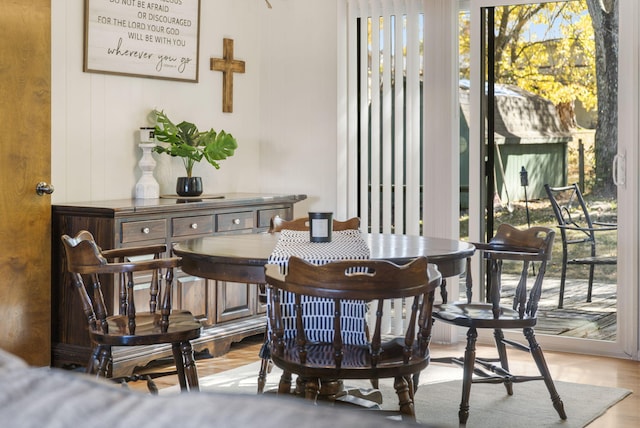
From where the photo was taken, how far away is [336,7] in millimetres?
5859

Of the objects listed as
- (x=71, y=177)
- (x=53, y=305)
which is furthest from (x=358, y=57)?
(x=53, y=305)

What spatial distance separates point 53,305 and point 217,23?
7.23 feet

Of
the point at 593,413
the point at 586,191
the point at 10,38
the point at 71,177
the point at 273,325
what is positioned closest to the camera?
the point at 273,325

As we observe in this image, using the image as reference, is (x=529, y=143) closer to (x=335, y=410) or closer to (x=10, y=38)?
(x=10, y=38)

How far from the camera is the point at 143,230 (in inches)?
181

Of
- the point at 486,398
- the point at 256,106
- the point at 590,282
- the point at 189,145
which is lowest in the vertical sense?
the point at 486,398

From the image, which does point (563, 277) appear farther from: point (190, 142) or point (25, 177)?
point (25, 177)

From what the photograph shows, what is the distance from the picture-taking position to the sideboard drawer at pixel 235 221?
5.15m

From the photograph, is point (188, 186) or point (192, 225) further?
point (188, 186)

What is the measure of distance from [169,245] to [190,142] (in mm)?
807

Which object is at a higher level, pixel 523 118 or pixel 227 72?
pixel 227 72

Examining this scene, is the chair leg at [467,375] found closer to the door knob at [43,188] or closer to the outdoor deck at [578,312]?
the outdoor deck at [578,312]

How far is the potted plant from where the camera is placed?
17.0ft

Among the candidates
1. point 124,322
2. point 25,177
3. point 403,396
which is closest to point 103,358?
point 124,322
